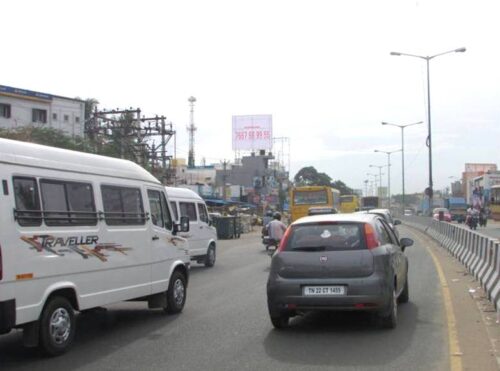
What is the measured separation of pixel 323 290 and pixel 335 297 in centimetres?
18

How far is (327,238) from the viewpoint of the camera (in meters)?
8.45

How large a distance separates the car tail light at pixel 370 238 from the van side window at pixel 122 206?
336 cm

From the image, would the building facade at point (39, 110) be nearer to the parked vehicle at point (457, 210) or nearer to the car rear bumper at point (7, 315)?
the car rear bumper at point (7, 315)

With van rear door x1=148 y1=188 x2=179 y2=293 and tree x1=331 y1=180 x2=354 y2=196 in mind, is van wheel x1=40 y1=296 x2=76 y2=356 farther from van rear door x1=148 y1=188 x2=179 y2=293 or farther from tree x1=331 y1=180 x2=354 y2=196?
tree x1=331 y1=180 x2=354 y2=196

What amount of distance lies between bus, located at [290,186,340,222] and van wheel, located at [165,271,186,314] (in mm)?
26367

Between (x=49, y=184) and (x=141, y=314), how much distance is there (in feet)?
12.2

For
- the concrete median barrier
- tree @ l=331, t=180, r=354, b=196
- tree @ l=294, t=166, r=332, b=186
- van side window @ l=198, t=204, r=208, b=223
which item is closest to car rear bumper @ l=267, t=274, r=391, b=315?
the concrete median barrier

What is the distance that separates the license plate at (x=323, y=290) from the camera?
26.5ft

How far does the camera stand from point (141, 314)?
1034 cm

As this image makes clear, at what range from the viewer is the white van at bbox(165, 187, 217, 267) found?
17656 mm

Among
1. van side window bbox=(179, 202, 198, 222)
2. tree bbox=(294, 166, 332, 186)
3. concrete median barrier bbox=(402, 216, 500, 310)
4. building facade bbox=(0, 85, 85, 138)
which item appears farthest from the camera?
tree bbox=(294, 166, 332, 186)

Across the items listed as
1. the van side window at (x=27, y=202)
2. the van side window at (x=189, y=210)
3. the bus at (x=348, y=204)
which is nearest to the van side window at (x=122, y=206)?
the van side window at (x=27, y=202)

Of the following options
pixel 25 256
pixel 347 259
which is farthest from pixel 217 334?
pixel 25 256

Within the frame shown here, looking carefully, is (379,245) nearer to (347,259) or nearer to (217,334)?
(347,259)
